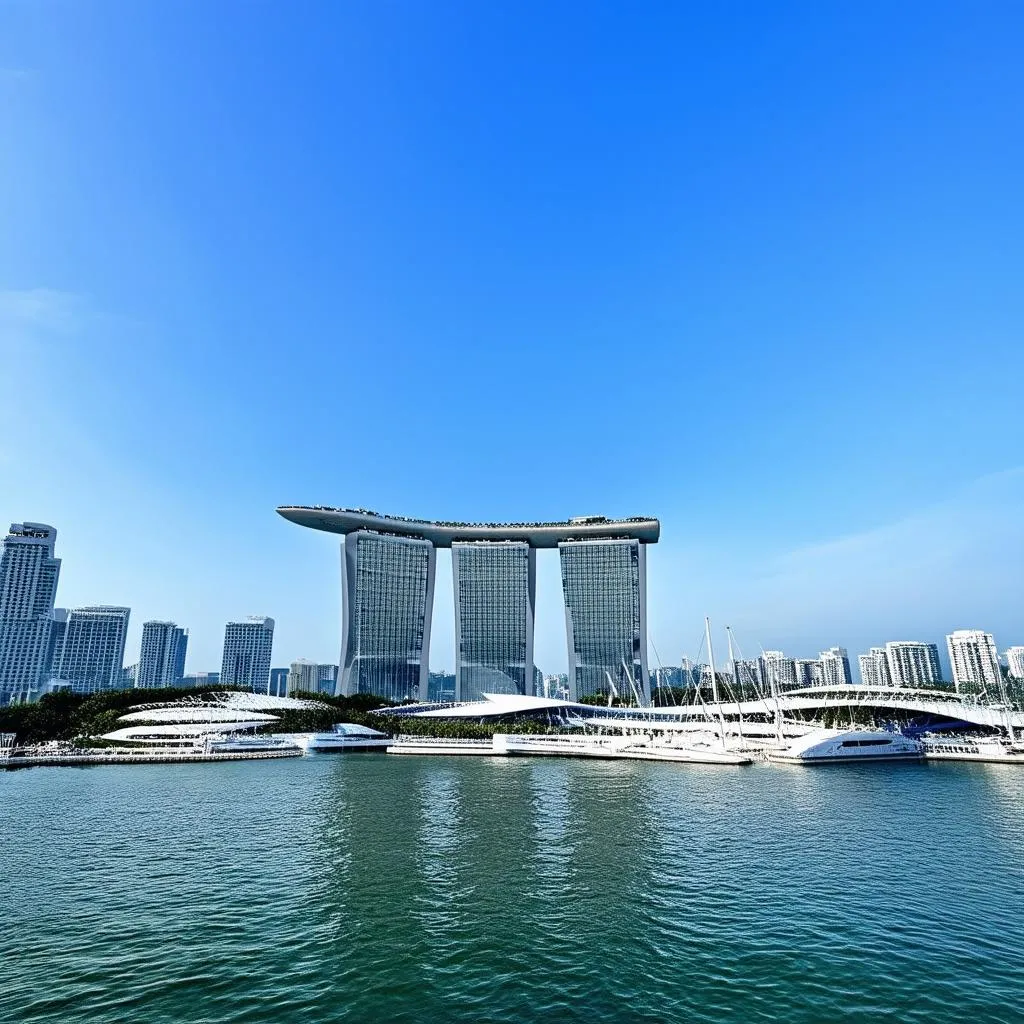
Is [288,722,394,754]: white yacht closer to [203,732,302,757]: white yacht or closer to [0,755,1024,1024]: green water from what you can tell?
[203,732,302,757]: white yacht

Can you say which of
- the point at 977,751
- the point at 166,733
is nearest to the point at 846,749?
the point at 977,751

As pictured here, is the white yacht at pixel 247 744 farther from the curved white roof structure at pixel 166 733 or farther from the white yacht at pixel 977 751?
the white yacht at pixel 977 751

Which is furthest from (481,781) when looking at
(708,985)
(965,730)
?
(965,730)

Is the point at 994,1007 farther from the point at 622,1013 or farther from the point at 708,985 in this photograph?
the point at 622,1013

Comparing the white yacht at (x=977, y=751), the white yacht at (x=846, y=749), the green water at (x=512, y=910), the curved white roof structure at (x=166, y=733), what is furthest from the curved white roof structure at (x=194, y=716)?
the white yacht at (x=977, y=751)

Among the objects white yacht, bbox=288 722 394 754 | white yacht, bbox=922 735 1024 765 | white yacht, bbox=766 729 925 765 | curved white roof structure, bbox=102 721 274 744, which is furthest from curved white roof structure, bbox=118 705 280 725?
white yacht, bbox=922 735 1024 765
